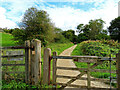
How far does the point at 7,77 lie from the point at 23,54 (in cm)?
98

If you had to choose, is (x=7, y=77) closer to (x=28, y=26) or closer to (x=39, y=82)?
(x=39, y=82)

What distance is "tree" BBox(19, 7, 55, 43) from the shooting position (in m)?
10.3

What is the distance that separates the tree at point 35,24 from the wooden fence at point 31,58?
6912 millimetres

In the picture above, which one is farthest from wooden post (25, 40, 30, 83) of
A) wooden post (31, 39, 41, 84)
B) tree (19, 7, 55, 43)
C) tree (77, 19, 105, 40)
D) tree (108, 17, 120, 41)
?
tree (108, 17, 120, 41)

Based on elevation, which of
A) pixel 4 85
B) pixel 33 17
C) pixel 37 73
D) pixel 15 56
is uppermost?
pixel 33 17

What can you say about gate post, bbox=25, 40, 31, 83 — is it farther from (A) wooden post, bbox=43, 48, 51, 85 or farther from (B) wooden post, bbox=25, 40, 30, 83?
(A) wooden post, bbox=43, 48, 51, 85

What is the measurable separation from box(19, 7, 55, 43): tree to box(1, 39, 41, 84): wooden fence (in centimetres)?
691

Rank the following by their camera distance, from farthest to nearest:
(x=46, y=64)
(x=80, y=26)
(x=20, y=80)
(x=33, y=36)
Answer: (x=80, y=26) → (x=33, y=36) → (x=20, y=80) → (x=46, y=64)

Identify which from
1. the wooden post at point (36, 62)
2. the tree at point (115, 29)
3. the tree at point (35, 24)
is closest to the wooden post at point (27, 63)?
the wooden post at point (36, 62)

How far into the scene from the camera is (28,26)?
1033cm

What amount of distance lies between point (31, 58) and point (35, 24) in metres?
8.08

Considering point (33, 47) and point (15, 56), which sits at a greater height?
point (33, 47)

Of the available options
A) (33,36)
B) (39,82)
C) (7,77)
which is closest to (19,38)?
(33,36)

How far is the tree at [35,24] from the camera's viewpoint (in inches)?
404
